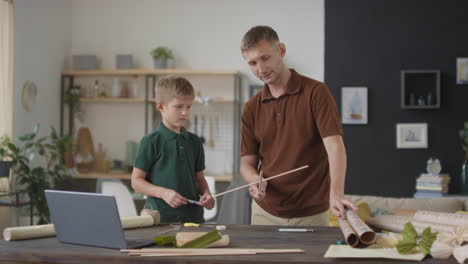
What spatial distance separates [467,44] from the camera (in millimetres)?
6098

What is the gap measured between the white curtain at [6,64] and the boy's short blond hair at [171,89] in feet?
12.9

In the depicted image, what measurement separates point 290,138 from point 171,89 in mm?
550

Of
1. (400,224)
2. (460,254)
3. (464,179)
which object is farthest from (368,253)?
(464,179)

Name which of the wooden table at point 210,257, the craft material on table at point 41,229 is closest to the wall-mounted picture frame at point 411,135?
the wooden table at point 210,257

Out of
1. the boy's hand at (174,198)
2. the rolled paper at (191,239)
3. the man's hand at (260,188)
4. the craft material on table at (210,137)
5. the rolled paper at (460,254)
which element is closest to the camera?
the rolled paper at (460,254)

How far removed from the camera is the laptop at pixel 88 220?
165 centimetres

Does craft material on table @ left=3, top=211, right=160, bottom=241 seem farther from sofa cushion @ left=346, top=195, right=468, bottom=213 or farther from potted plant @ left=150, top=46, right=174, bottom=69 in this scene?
potted plant @ left=150, top=46, right=174, bottom=69

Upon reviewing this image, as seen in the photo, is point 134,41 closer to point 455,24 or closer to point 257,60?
point 455,24

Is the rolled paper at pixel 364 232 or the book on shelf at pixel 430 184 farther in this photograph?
the book on shelf at pixel 430 184

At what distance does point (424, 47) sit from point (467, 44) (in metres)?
0.44

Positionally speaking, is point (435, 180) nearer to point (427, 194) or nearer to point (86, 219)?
point (427, 194)

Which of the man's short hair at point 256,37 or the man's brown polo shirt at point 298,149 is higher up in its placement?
the man's short hair at point 256,37

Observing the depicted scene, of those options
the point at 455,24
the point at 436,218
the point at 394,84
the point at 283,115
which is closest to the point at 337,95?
the point at 394,84

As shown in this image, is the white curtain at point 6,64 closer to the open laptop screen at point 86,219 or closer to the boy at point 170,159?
the boy at point 170,159
